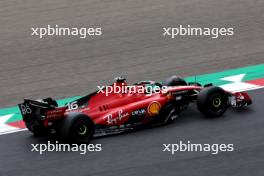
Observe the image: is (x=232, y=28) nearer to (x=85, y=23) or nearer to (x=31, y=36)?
(x=85, y=23)

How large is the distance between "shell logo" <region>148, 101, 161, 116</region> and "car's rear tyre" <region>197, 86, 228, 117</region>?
2.32ft

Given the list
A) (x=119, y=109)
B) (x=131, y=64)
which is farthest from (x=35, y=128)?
(x=131, y=64)

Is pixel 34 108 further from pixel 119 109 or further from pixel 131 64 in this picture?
pixel 131 64

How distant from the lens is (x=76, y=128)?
1183 cm

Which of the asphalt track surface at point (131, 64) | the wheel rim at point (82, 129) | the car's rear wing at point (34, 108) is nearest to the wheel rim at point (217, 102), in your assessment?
the asphalt track surface at point (131, 64)

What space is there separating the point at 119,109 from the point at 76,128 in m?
0.90

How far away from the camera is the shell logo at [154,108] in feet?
41.2

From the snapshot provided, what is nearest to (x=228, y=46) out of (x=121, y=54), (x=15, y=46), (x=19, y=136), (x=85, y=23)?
(x=121, y=54)

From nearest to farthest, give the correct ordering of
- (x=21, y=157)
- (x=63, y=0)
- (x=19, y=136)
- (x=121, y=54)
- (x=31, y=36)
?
(x=21, y=157), (x=19, y=136), (x=121, y=54), (x=31, y=36), (x=63, y=0)

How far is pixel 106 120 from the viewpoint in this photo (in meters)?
12.3

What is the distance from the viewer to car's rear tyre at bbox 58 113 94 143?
11.7 metres

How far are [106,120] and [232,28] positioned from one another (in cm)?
683

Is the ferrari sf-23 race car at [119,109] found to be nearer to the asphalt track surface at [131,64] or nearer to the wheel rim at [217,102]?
the wheel rim at [217,102]

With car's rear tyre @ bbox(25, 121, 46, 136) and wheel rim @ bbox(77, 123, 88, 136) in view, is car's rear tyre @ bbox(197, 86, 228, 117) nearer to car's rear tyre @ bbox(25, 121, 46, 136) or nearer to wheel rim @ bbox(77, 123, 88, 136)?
wheel rim @ bbox(77, 123, 88, 136)
